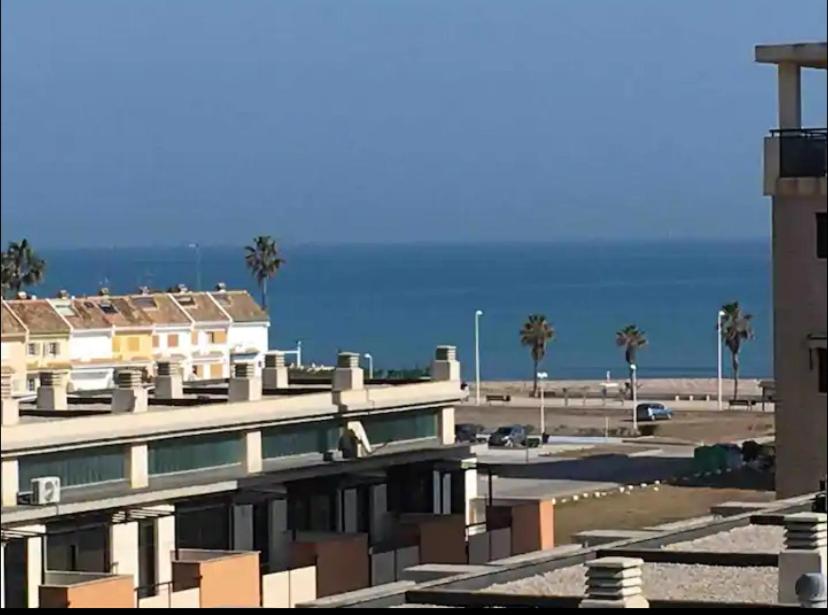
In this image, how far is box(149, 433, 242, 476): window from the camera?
41125 millimetres

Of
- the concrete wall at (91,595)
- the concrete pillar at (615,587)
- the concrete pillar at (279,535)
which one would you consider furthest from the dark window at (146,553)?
the concrete pillar at (615,587)

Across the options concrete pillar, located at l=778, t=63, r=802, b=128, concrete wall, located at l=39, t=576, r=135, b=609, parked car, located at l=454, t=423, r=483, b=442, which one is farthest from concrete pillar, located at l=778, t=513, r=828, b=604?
parked car, located at l=454, t=423, r=483, b=442

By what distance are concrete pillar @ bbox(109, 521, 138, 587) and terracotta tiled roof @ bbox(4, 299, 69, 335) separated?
55.0m

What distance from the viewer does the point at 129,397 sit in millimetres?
41000

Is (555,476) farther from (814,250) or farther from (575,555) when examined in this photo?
(575,555)

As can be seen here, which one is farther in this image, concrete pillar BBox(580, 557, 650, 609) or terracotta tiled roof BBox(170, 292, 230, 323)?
terracotta tiled roof BBox(170, 292, 230, 323)

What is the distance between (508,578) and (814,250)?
18.0m

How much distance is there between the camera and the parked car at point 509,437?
95750 millimetres

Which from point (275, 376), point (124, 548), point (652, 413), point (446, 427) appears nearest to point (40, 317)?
point (652, 413)

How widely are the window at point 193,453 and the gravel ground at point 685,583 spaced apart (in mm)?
17184

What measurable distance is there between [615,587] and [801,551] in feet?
9.47

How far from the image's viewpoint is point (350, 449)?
151 feet

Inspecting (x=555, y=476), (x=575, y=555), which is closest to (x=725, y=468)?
(x=555, y=476)

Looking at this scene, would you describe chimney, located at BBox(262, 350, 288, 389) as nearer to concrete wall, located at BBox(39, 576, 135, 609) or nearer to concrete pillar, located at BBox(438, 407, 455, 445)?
concrete pillar, located at BBox(438, 407, 455, 445)
